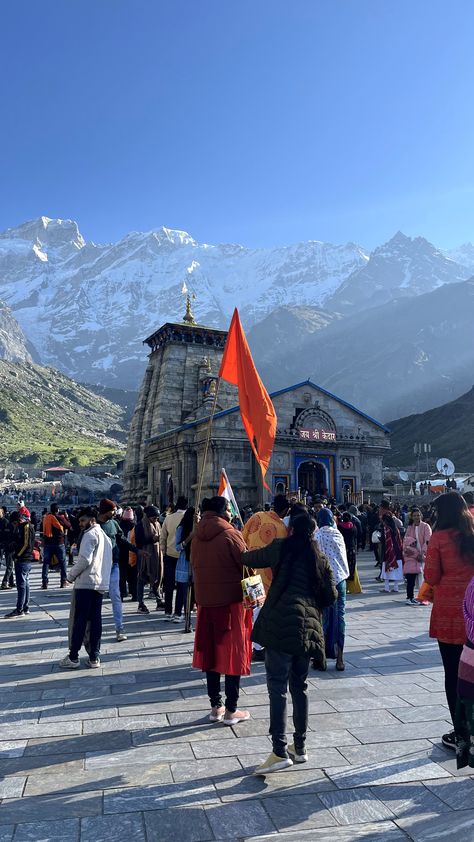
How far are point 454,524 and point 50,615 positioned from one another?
27.8 feet

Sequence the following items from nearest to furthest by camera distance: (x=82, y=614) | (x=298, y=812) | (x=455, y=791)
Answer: (x=298, y=812) → (x=455, y=791) → (x=82, y=614)

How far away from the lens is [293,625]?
418 cm

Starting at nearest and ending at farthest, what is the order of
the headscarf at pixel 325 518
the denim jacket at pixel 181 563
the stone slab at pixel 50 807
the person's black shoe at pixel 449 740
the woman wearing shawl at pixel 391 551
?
the stone slab at pixel 50 807 < the person's black shoe at pixel 449 740 < the headscarf at pixel 325 518 < the denim jacket at pixel 181 563 < the woman wearing shawl at pixel 391 551

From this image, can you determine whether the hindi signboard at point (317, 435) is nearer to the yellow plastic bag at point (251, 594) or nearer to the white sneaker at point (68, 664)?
the white sneaker at point (68, 664)

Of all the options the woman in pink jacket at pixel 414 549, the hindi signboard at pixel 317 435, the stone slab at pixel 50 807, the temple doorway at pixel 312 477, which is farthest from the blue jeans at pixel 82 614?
the temple doorway at pixel 312 477

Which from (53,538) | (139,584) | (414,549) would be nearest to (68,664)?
(139,584)

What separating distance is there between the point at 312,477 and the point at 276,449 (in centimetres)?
263

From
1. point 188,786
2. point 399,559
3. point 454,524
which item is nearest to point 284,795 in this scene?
point 188,786

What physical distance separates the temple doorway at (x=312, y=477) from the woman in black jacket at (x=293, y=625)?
78.1 feet

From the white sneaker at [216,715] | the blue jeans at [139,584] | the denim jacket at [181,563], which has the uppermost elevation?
the denim jacket at [181,563]

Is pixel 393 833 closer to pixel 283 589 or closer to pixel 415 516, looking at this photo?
pixel 283 589

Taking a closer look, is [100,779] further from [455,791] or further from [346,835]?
[455,791]

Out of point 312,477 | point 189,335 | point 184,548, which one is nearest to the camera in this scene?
point 184,548

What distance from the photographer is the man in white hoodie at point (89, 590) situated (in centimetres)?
694
